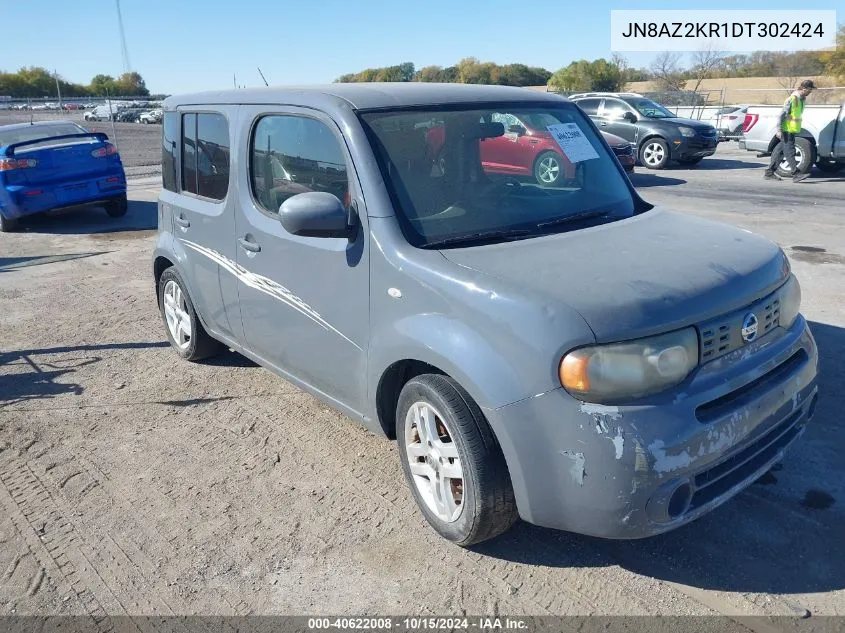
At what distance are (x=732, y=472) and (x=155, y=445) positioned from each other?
10.1 ft

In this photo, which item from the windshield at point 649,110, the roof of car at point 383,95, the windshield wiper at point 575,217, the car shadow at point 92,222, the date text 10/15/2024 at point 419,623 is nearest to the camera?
the date text 10/15/2024 at point 419,623

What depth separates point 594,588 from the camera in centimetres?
284

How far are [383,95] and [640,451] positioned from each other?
7.05 feet

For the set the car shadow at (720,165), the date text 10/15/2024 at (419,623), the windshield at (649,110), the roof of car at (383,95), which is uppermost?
the windshield at (649,110)

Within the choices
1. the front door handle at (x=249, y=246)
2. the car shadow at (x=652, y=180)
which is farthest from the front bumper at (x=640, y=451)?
the car shadow at (x=652, y=180)

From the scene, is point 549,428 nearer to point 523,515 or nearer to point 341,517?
point 523,515

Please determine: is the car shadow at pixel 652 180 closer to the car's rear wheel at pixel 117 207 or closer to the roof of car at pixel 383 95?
the car's rear wheel at pixel 117 207

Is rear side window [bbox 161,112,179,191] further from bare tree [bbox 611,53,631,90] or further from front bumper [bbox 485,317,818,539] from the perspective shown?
bare tree [bbox 611,53,631,90]

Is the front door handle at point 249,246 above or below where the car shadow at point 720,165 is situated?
above

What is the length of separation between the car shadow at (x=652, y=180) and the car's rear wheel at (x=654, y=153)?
39.1 inches

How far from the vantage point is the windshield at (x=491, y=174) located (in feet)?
10.8

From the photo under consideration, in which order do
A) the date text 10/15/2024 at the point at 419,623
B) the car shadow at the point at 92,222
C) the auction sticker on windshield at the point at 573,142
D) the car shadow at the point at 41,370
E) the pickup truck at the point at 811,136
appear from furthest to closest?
the pickup truck at the point at 811,136, the car shadow at the point at 92,222, the car shadow at the point at 41,370, the auction sticker on windshield at the point at 573,142, the date text 10/15/2024 at the point at 419,623

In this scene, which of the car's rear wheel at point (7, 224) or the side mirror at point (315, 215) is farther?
the car's rear wheel at point (7, 224)

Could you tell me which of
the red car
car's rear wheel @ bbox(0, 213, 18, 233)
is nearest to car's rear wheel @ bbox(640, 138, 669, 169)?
car's rear wheel @ bbox(0, 213, 18, 233)
